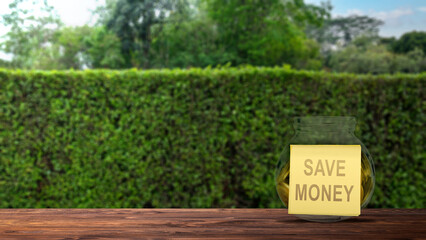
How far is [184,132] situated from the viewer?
342 cm

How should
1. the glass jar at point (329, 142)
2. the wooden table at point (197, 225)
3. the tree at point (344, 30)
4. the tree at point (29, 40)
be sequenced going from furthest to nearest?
the tree at point (344, 30) < the tree at point (29, 40) < the glass jar at point (329, 142) < the wooden table at point (197, 225)

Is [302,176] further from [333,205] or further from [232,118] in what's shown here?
[232,118]

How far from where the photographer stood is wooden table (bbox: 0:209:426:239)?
2.71 ft

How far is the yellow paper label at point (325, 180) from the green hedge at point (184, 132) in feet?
8.08

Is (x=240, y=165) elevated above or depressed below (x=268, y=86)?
below

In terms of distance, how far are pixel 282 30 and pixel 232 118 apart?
1650cm

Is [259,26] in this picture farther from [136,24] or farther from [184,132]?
[184,132]

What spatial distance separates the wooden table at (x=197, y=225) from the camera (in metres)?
0.83

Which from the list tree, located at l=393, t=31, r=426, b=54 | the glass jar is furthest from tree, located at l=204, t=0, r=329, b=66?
the glass jar

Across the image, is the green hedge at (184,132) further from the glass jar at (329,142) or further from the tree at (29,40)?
the tree at (29,40)

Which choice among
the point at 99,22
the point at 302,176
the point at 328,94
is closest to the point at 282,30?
the point at 99,22

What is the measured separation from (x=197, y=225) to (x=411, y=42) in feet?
108

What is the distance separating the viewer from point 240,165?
11.2ft

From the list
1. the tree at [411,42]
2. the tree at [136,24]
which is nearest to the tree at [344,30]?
the tree at [411,42]
